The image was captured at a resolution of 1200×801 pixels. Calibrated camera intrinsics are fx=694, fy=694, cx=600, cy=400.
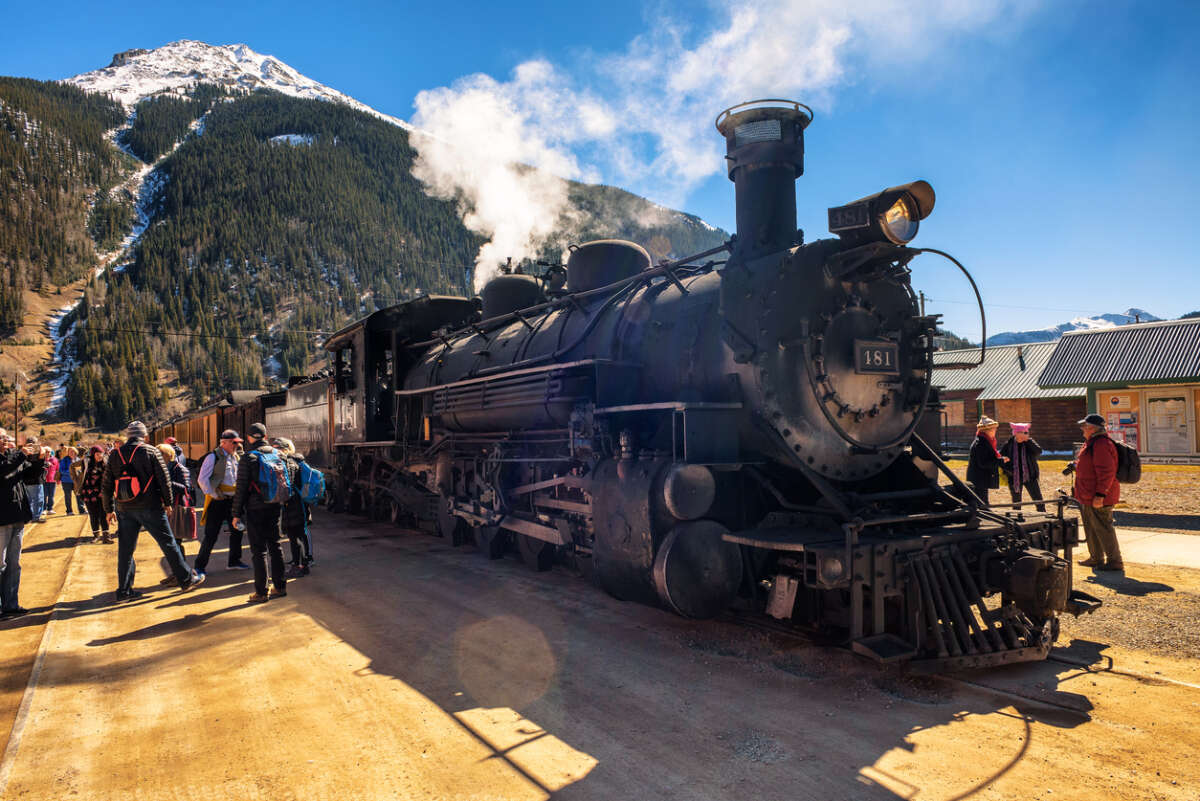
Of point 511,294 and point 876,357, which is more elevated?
point 511,294

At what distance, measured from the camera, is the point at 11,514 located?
5871 millimetres

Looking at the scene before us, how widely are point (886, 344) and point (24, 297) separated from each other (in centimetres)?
13852

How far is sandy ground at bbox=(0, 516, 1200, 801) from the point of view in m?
2.96

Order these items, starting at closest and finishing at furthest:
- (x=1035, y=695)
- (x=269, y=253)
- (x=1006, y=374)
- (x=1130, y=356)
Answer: (x=1035, y=695)
(x=1130, y=356)
(x=1006, y=374)
(x=269, y=253)

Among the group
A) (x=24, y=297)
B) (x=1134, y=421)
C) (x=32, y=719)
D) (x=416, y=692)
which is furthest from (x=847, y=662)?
(x=24, y=297)

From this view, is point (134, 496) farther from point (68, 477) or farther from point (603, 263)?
point (68, 477)

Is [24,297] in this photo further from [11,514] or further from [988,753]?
[988,753]

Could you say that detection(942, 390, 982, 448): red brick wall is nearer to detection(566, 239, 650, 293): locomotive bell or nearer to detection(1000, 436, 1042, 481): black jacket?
detection(1000, 436, 1042, 481): black jacket

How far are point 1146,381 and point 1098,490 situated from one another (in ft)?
55.9

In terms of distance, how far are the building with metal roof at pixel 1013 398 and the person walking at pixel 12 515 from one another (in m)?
24.6

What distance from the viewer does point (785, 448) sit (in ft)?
14.9

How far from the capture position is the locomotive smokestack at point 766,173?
17.0 ft

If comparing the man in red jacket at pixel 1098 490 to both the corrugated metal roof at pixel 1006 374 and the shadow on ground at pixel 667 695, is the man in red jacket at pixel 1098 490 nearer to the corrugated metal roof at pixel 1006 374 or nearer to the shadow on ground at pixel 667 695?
the shadow on ground at pixel 667 695

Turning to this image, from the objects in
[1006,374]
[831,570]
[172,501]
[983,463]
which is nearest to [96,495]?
[172,501]
